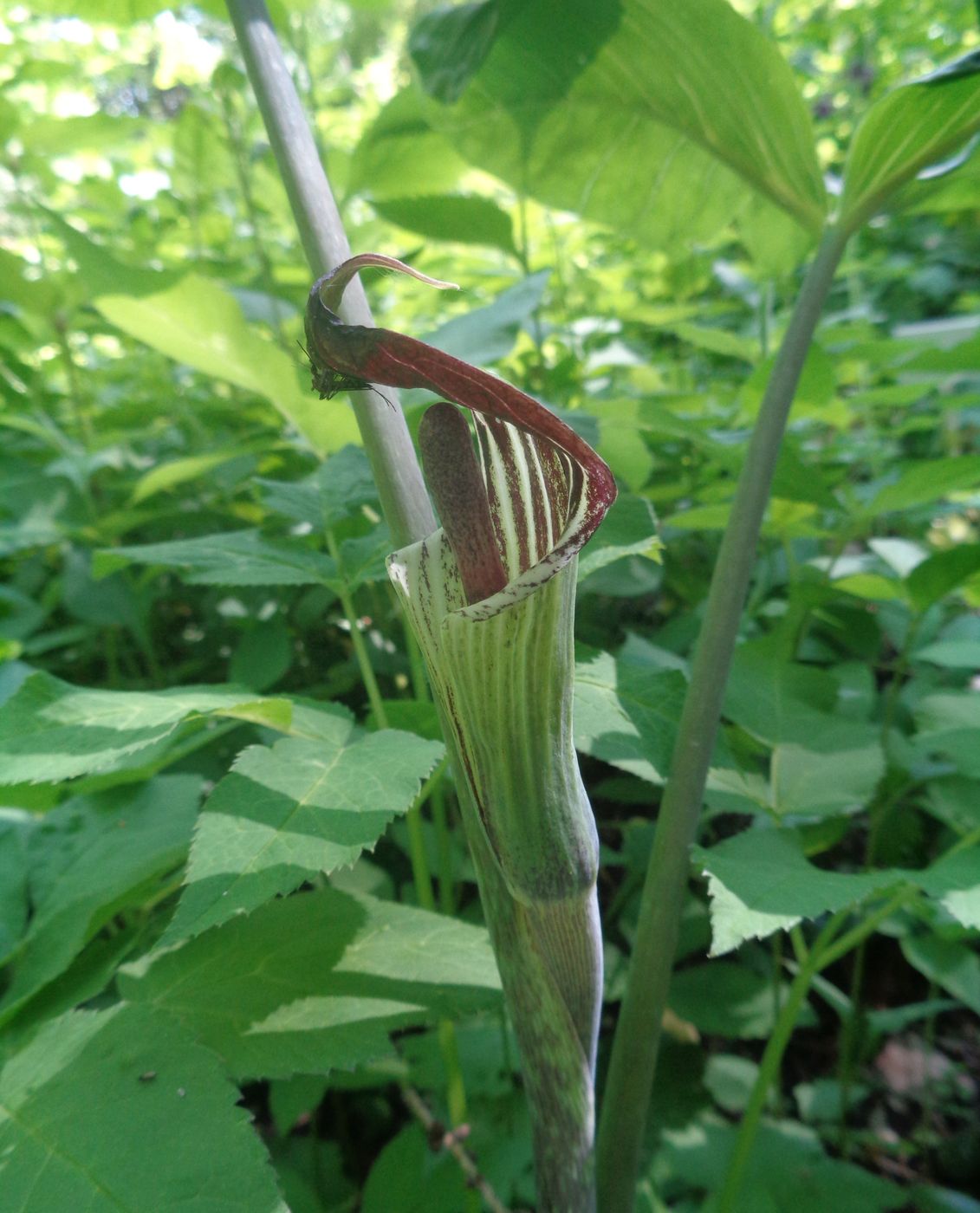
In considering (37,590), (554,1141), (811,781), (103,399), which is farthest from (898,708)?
(103,399)

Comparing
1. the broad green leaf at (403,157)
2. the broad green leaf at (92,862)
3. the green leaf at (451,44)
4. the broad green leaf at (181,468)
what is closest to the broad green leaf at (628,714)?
the broad green leaf at (92,862)

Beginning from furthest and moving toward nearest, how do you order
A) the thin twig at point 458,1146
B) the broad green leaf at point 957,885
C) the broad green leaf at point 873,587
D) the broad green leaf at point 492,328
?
the broad green leaf at point 873,587 < the broad green leaf at point 492,328 < the thin twig at point 458,1146 < the broad green leaf at point 957,885

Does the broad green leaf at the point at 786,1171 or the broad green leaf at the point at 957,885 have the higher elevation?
the broad green leaf at the point at 957,885

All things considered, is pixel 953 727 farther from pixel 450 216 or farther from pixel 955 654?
pixel 450 216

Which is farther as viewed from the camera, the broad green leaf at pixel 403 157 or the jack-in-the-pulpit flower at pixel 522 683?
the broad green leaf at pixel 403 157

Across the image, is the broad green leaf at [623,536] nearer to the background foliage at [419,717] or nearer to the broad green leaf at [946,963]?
the background foliage at [419,717]
